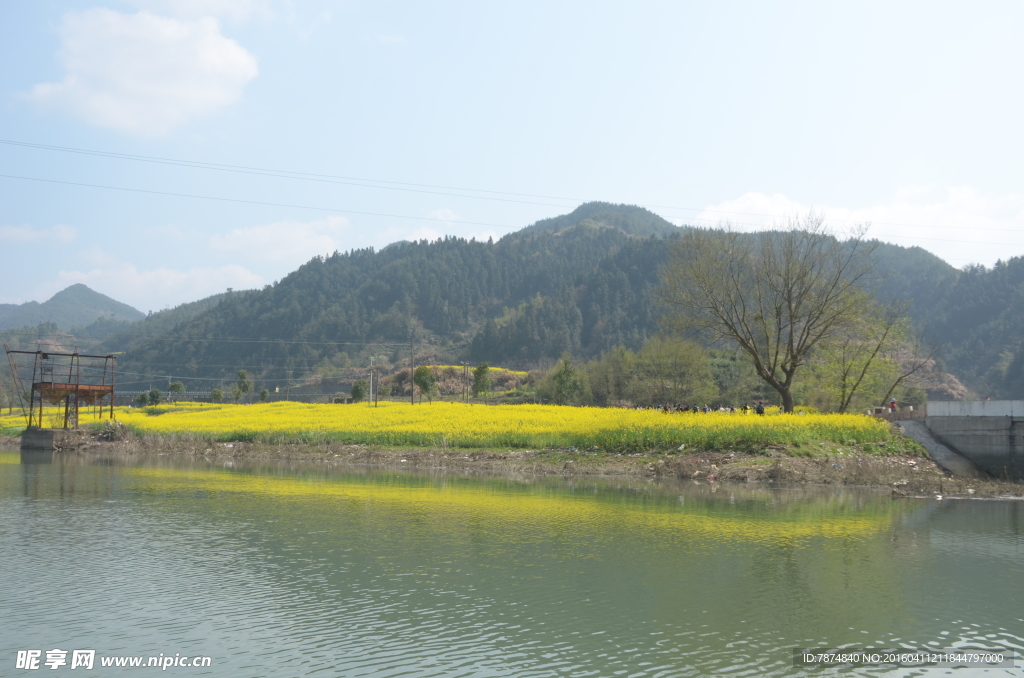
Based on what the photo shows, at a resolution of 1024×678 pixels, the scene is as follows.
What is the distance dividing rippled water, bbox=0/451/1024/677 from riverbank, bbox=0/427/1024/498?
4624mm

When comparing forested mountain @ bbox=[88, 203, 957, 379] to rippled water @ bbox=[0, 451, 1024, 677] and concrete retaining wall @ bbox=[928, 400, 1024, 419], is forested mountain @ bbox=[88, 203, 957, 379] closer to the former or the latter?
concrete retaining wall @ bbox=[928, 400, 1024, 419]

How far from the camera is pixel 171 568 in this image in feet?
37.7

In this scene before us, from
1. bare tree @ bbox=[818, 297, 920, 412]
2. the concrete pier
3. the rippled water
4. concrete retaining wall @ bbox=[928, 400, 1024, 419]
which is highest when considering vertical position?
bare tree @ bbox=[818, 297, 920, 412]

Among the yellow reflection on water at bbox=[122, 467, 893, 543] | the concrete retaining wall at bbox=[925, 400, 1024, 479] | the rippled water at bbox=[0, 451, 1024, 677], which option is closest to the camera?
the rippled water at bbox=[0, 451, 1024, 677]

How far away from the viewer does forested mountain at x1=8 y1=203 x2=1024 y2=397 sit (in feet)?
371

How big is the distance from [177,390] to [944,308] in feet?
404

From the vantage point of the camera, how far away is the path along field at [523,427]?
93.1 ft

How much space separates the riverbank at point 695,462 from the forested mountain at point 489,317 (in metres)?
73.3

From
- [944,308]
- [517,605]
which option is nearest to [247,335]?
[944,308]

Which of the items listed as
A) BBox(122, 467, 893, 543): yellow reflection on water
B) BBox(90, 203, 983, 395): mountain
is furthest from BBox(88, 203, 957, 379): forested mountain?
BBox(122, 467, 893, 543): yellow reflection on water

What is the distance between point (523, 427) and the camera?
33.8 meters

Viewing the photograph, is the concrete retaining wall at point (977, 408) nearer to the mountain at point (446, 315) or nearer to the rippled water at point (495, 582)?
the rippled water at point (495, 582)

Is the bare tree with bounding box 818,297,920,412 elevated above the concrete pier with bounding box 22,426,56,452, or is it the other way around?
the bare tree with bounding box 818,297,920,412

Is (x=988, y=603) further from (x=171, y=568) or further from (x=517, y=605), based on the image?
(x=171, y=568)
